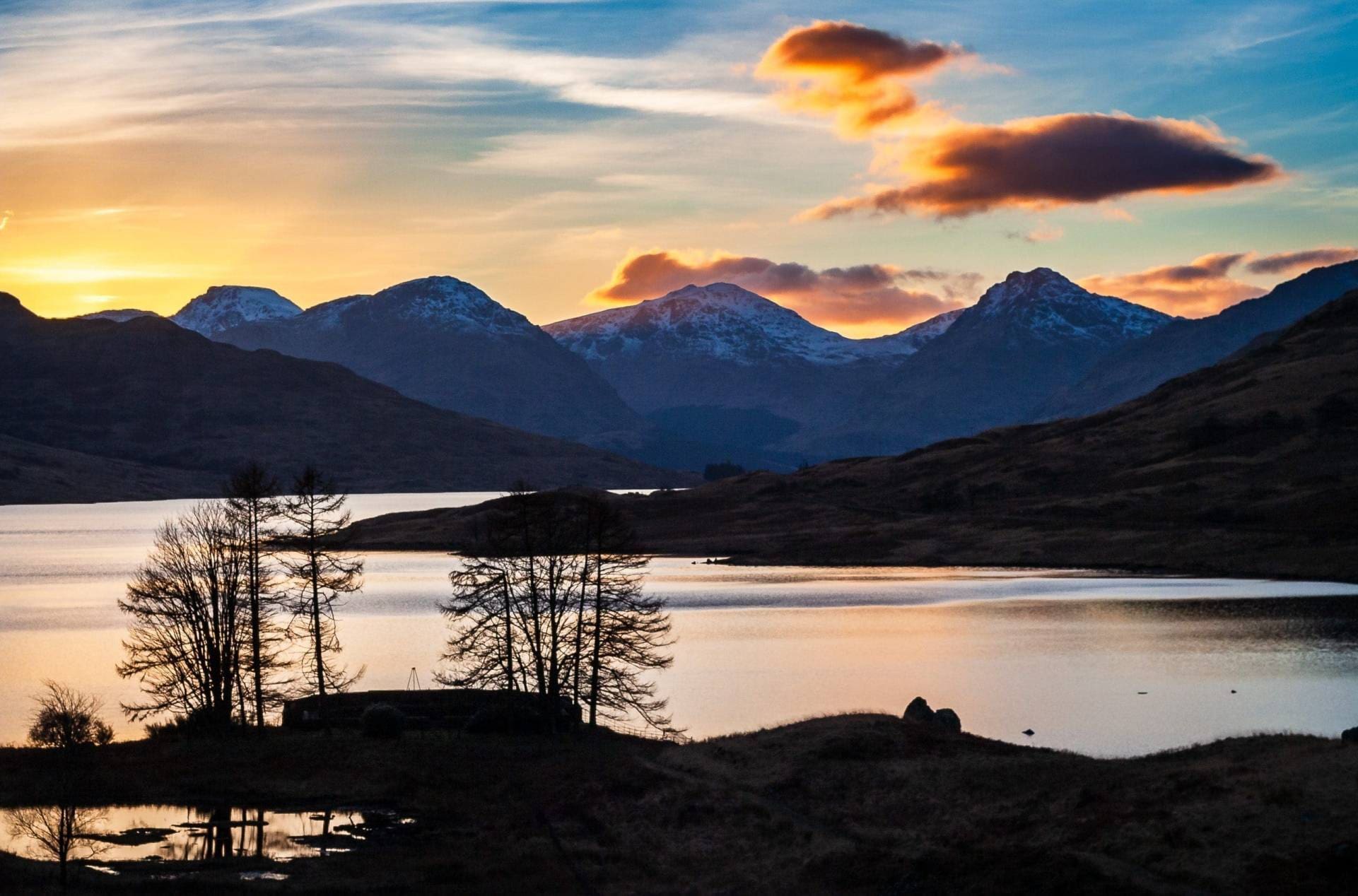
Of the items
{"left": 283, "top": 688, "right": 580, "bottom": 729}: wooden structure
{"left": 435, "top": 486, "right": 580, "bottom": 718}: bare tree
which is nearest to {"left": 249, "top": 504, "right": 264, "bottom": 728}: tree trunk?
{"left": 283, "top": 688, "right": 580, "bottom": 729}: wooden structure

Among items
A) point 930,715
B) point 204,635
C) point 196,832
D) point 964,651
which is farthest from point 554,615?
point 964,651

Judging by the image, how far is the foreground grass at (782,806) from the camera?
123 feet

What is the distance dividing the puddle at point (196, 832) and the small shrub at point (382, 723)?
9458mm

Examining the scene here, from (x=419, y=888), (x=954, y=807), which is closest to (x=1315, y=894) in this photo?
(x=954, y=807)

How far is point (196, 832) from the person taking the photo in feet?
176

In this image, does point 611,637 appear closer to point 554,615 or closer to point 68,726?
point 554,615

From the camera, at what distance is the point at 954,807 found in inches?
1857

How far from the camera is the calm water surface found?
79625 mm

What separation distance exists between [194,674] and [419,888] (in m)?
36.6

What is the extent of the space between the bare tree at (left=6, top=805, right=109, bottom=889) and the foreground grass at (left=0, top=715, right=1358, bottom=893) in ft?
3.67

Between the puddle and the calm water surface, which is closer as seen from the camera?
the puddle

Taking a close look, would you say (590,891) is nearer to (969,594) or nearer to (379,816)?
(379,816)

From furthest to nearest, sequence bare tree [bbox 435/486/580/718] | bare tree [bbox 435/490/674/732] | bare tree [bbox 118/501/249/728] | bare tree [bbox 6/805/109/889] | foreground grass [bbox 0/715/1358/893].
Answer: bare tree [bbox 118/501/249/728]
bare tree [bbox 435/490/674/732]
bare tree [bbox 435/486/580/718]
bare tree [bbox 6/805/109/889]
foreground grass [bbox 0/715/1358/893]

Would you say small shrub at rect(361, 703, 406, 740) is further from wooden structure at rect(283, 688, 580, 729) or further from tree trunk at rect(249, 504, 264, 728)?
tree trunk at rect(249, 504, 264, 728)
